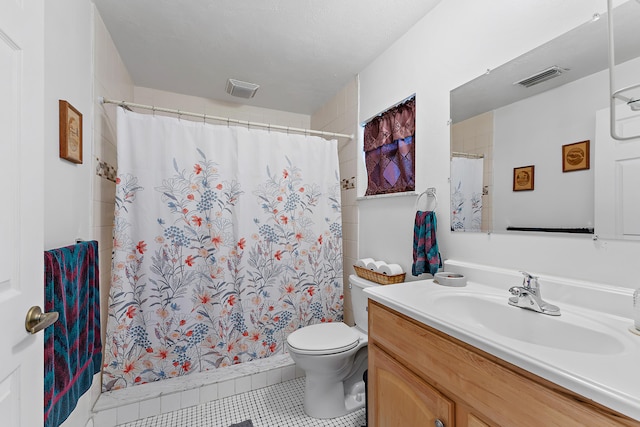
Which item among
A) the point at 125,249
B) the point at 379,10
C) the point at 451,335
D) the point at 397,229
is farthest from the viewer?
the point at 397,229

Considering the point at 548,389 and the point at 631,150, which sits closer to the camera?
the point at 548,389

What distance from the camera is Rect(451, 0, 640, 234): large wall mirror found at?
36.3 inches

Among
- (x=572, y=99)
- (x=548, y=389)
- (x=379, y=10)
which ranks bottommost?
(x=548, y=389)

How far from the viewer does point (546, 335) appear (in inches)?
34.8

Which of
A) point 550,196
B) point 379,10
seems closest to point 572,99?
point 550,196

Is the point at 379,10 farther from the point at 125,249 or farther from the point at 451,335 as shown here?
the point at 125,249

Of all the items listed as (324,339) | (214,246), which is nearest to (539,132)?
(324,339)

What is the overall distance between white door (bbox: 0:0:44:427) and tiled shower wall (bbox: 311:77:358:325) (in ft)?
5.90

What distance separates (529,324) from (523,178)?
55cm

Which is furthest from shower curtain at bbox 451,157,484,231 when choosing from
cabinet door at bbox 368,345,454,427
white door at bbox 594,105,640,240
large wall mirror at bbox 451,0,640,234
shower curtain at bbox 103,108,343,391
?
shower curtain at bbox 103,108,343,391

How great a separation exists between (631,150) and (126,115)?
2.29 m

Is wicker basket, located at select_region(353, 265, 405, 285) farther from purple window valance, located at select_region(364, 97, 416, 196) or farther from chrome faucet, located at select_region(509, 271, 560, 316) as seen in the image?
chrome faucet, located at select_region(509, 271, 560, 316)

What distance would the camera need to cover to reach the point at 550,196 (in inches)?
40.5

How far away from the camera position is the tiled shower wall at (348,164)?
223 cm
